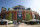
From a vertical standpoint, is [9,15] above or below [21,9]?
below

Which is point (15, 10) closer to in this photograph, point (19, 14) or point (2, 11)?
point (19, 14)

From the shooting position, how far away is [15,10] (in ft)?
73.5

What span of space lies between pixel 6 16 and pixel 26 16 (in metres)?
5.79

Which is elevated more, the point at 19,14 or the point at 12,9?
the point at 12,9

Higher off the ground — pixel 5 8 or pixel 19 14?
pixel 5 8

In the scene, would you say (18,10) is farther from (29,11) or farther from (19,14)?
(29,11)

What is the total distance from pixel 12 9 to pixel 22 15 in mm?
3537

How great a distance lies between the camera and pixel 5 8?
22.3 meters

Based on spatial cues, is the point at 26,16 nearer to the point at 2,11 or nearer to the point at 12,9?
the point at 12,9

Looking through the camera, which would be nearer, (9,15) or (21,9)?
(9,15)

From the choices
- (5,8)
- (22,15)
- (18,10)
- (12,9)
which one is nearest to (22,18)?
(22,15)

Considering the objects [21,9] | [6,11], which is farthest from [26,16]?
[6,11]

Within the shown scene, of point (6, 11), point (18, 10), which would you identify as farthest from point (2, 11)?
point (18, 10)

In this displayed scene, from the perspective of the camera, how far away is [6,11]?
876 inches
